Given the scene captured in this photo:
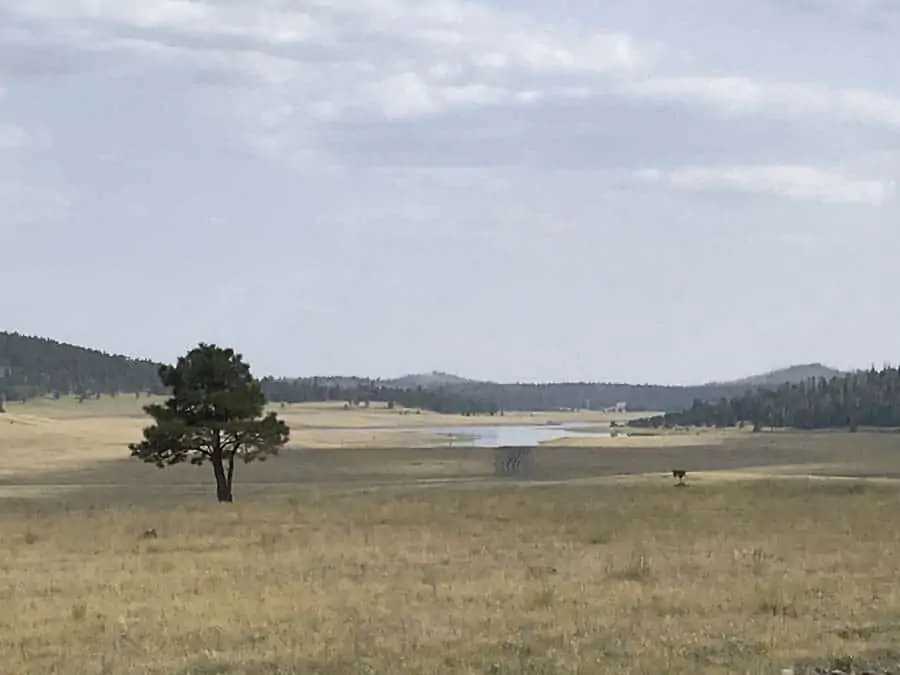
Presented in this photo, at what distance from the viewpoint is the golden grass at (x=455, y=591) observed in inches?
503

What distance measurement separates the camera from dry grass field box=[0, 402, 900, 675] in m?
12.8

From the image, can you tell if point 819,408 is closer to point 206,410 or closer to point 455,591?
point 206,410

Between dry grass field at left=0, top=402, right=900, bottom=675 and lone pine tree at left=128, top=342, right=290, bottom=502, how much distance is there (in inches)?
139

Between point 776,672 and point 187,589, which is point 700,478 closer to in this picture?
point 187,589

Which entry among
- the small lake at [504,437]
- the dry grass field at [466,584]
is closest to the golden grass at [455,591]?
the dry grass field at [466,584]

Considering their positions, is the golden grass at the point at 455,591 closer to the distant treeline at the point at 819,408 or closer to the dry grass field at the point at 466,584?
the dry grass field at the point at 466,584

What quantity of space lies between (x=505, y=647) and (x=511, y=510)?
898 inches

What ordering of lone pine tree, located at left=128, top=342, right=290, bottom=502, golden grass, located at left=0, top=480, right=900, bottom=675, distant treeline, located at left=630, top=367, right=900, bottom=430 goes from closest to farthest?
golden grass, located at left=0, top=480, right=900, bottom=675
lone pine tree, located at left=128, top=342, right=290, bottom=502
distant treeline, located at left=630, top=367, right=900, bottom=430

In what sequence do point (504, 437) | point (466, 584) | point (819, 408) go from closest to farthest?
point (466, 584) < point (504, 437) < point (819, 408)

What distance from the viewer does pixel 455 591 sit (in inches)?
717

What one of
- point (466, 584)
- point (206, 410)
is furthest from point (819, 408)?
point (466, 584)

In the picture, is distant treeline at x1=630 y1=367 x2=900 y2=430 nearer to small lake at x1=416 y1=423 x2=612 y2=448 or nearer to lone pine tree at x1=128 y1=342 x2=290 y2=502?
small lake at x1=416 y1=423 x2=612 y2=448

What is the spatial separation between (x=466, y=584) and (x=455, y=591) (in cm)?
94

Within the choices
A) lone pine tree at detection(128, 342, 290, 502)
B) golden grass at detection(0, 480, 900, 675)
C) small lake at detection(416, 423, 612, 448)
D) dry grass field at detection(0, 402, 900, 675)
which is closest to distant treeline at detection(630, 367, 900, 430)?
small lake at detection(416, 423, 612, 448)
